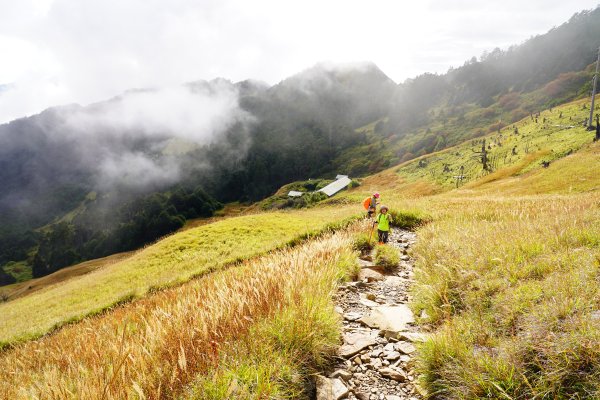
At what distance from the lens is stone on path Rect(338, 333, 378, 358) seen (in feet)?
13.3

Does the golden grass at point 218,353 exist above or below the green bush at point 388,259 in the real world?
above

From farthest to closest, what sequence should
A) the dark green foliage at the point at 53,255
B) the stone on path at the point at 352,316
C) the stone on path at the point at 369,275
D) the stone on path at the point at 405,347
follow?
the dark green foliage at the point at 53,255 → the stone on path at the point at 369,275 → the stone on path at the point at 352,316 → the stone on path at the point at 405,347

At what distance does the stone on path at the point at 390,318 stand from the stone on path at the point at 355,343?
0.33 metres

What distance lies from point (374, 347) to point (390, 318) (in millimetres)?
917

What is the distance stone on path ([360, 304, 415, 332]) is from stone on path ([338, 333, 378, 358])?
1.07 ft

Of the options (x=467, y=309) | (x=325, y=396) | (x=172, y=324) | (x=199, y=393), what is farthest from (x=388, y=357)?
(x=172, y=324)

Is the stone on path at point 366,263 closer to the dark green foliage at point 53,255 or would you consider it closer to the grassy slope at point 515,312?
the grassy slope at point 515,312

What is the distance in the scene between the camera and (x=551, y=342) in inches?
107

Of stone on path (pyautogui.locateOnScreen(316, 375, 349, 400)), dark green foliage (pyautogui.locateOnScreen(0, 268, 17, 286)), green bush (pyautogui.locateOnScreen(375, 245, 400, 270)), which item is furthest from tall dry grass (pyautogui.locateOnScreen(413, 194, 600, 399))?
dark green foliage (pyautogui.locateOnScreen(0, 268, 17, 286))

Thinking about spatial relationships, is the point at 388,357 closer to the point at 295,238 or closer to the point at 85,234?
the point at 295,238

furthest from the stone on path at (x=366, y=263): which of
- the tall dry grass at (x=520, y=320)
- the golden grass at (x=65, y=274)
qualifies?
the golden grass at (x=65, y=274)

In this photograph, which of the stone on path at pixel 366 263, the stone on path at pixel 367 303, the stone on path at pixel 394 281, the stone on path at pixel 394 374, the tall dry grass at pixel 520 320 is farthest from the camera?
the stone on path at pixel 366 263

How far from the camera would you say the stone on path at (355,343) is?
13.3ft

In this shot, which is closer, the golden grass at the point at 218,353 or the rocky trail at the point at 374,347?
the golden grass at the point at 218,353
